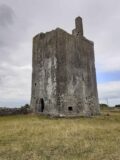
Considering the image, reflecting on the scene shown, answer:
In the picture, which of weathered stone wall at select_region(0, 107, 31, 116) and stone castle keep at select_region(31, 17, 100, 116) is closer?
stone castle keep at select_region(31, 17, 100, 116)

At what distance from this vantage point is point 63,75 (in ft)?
93.8

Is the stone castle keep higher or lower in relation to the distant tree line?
higher

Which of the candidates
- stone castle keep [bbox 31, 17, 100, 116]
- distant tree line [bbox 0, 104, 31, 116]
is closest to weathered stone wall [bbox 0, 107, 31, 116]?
distant tree line [bbox 0, 104, 31, 116]

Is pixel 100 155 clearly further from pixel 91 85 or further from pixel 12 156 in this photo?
pixel 91 85

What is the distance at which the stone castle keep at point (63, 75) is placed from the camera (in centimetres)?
2817

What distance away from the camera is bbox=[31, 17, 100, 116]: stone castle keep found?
92.4ft

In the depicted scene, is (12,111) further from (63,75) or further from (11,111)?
(63,75)

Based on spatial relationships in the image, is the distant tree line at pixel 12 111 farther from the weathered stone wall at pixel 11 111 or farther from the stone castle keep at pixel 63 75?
the stone castle keep at pixel 63 75

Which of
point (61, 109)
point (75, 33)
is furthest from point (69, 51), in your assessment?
point (61, 109)

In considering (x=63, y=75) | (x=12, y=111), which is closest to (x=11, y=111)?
(x=12, y=111)

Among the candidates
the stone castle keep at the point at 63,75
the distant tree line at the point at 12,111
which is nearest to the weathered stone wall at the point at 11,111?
the distant tree line at the point at 12,111

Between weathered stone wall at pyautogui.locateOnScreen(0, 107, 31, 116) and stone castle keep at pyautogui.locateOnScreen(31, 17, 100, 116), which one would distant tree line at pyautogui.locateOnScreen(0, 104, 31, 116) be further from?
stone castle keep at pyautogui.locateOnScreen(31, 17, 100, 116)

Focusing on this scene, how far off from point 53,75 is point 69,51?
13.5ft

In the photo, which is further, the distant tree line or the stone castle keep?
the distant tree line
